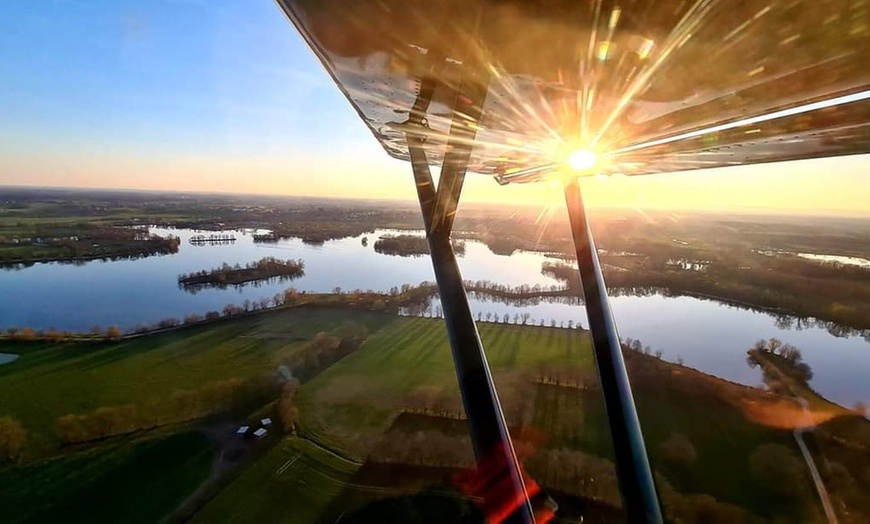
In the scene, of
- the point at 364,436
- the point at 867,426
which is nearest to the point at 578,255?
the point at 364,436

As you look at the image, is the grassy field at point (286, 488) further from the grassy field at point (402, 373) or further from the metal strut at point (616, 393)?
the metal strut at point (616, 393)

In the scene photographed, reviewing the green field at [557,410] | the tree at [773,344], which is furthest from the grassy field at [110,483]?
the tree at [773,344]

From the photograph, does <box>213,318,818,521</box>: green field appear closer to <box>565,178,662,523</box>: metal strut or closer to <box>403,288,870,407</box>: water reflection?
<box>403,288,870,407</box>: water reflection

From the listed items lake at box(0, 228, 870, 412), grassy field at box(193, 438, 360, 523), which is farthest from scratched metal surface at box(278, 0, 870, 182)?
lake at box(0, 228, 870, 412)

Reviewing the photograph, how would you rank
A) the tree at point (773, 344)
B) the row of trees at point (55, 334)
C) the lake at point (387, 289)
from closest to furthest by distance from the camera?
the lake at point (387, 289), the tree at point (773, 344), the row of trees at point (55, 334)

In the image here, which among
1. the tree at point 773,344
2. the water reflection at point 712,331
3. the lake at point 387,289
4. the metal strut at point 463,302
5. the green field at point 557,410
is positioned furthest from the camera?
the tree at point 773,344

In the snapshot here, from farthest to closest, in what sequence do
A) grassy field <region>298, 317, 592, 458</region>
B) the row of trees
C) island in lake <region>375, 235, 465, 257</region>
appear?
island in lake <region>375, 235, 465, 257</region>
the row of trees
grassy field <region>298, 317, 592, 458</region>
